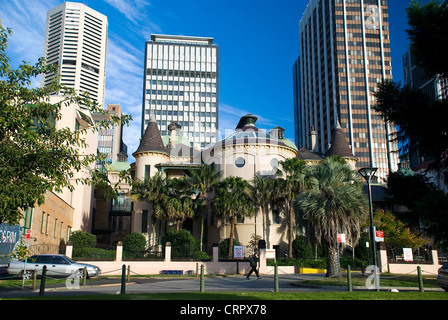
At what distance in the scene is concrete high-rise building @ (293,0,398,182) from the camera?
344 feet

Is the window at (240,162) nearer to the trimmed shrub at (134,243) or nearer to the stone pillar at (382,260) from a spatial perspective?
the trimmed shrub at (134,243)

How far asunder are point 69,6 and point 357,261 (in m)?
178

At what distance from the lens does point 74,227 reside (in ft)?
138

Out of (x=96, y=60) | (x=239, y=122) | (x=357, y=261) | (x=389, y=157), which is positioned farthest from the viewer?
(x=96, y=60)

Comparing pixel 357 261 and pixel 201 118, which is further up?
pixel 201 118

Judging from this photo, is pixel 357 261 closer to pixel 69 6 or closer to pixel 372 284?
pixel 372 284

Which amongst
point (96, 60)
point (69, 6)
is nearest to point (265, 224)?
point (96, 60)

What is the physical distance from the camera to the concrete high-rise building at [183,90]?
402 ft

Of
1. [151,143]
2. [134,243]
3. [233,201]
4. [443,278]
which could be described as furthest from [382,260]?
[151,143]

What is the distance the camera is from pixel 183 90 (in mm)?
125750

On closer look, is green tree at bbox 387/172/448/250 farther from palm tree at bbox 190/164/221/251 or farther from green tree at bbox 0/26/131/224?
palm tree at bbox 190/164/221/251

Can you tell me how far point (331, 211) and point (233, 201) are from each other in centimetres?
1630

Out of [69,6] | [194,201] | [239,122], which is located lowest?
[194,201]
